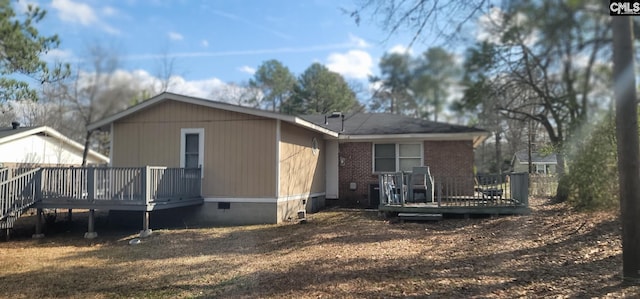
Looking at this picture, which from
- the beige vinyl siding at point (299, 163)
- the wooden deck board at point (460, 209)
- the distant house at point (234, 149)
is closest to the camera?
the wooden deck board at point (460, 209)

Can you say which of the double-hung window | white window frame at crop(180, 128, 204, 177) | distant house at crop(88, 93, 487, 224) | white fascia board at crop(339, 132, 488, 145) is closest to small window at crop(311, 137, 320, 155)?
distant house at crop(88, 93, 487, 224)

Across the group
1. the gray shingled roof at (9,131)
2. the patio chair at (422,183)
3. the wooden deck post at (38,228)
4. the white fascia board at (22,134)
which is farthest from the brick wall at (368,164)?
the gray shingled roof at (9,131)

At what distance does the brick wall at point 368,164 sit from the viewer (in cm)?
1480

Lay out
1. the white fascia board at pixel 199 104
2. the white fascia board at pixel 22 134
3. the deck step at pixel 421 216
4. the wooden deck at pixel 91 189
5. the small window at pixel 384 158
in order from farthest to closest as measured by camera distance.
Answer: the white fascia board at pixel 22 134 < the small window at pixel 384 158 < the white fascia board at pixel 199 104 < the deck step at pixel 421 216 < the wooden deck at pixel 91 189

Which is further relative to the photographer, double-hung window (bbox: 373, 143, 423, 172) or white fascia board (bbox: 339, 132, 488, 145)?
double-hung window (bbox: 373, 143, 423, 172)

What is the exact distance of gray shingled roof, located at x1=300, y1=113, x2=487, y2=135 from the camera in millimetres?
14500

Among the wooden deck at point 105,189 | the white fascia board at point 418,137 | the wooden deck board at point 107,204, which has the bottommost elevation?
the wooden deck board at point 107,204

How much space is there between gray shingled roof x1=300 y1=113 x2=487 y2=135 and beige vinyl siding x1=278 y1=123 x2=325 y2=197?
4.89ft

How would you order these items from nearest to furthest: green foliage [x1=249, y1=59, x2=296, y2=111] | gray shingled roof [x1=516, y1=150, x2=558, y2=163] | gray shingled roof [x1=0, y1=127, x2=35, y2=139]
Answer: gray shingled roof [x1=516, y1=150, x2=558, y2=163] < gray shingled roof [x1=0, y1=127, x2=35, y2=139] < green foliage [x1=249, y1=59, x2=296, y2=111]

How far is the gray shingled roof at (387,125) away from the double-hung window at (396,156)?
25.3 inches

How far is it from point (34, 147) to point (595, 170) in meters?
20.6

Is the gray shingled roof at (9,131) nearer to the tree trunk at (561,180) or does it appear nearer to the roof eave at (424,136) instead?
the roof eave at (424,136)

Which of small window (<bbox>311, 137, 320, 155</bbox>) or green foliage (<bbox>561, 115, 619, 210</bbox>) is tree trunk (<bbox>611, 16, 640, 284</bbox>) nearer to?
green foliage (<bbox>561, 115, 619, 210</bbox>)

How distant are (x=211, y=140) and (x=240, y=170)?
117cm
